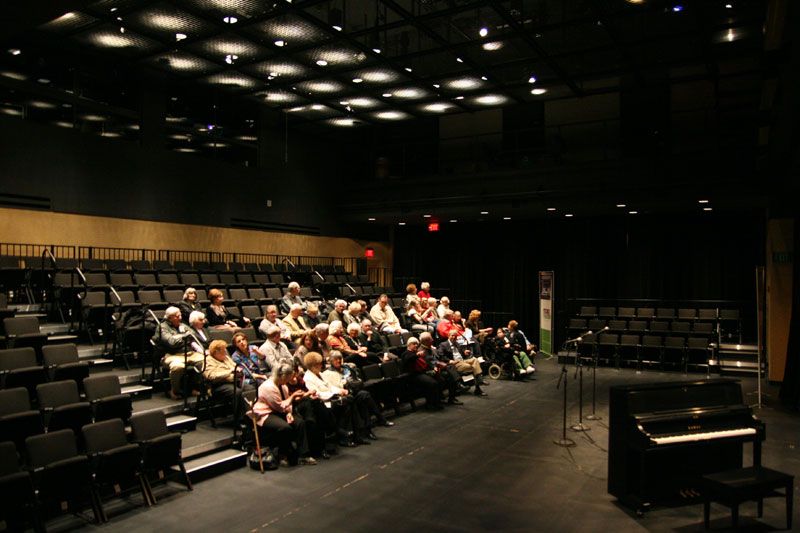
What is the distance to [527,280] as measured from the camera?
16.0m

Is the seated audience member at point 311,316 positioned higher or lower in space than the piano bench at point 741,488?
higher

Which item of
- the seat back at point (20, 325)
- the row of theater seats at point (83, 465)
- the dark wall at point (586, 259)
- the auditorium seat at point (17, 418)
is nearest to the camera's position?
the row of theater seats at point (83, 465)

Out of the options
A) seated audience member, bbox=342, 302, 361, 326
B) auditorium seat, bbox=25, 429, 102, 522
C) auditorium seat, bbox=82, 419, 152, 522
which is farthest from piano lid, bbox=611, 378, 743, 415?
seated audience member, bbox=342, 302, 361, 326

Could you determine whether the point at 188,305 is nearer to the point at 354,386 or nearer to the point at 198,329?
the point at 198,329

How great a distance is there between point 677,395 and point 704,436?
416mm

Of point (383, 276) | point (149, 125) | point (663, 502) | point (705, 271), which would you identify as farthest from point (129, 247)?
point (705, 271)

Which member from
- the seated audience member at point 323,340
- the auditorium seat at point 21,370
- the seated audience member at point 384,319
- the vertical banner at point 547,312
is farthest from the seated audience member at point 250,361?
the vertical banner at point 547,312

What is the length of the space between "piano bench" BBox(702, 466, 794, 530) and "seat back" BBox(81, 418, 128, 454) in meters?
4.86

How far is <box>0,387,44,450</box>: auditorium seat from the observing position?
15.0 ft

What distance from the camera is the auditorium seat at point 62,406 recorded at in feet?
15.9

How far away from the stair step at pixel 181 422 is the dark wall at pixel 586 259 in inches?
388

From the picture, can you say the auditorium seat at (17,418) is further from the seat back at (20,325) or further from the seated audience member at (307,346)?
the seated audience member at (307,346)

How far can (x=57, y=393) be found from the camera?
17.0ft

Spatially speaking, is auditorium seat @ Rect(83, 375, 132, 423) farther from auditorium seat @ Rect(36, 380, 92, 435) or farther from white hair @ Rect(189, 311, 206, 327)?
white hair @ Rect(189, 311, 206, 327)
